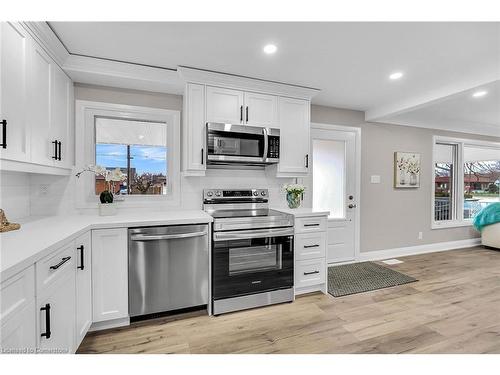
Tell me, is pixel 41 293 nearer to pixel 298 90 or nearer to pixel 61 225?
pixel 61 225

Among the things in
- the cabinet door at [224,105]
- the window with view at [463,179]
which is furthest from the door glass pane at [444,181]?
the cabinet door at [224,105]

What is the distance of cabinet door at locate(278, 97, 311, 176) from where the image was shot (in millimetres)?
3070

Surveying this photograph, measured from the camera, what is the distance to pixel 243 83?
2834 millimetres

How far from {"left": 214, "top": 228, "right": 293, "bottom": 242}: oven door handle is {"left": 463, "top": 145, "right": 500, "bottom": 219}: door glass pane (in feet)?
16.2

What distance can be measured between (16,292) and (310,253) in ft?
8.03

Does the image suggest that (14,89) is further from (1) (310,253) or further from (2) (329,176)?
(2) (329,176)

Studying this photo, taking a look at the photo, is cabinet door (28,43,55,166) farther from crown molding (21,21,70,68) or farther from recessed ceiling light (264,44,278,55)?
recessed ceiling light (264,44,278,55)

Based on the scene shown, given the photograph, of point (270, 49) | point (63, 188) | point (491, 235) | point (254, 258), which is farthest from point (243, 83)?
point (491, 235)

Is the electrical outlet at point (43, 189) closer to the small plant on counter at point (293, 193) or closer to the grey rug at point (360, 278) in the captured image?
the small plant on counter at point (293, 193)

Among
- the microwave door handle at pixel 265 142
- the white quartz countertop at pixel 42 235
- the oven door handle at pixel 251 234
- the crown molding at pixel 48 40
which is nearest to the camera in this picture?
the white quartz countertop at pixel 42 235

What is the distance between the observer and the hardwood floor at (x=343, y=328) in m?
1.96

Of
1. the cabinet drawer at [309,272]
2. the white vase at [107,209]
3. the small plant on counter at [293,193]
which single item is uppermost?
the small plant on counter at [293,193]

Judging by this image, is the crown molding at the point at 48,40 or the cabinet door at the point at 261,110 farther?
the cabinet door at the point at 261,110

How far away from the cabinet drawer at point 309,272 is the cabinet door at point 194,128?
5.04ft
